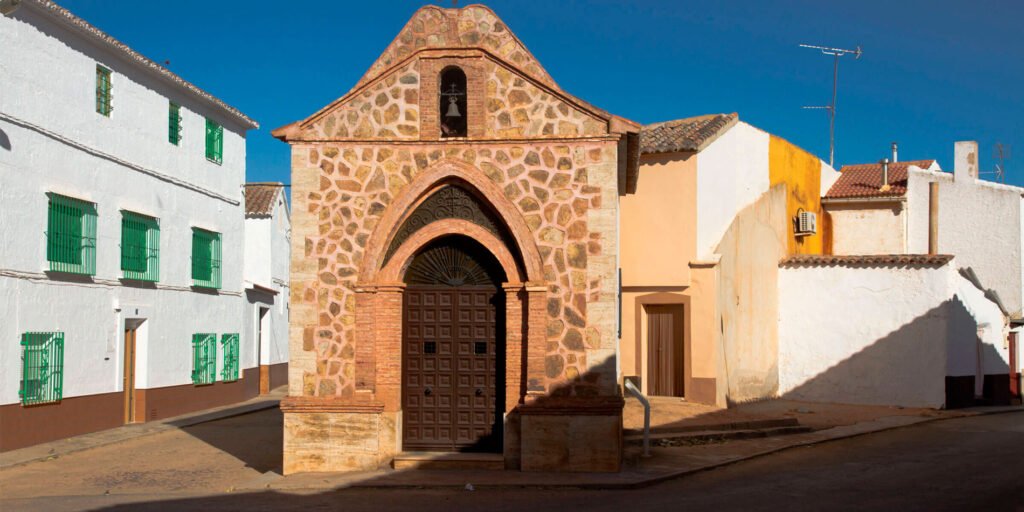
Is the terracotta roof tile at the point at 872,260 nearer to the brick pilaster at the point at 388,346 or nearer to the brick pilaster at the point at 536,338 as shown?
the brick pilaster at the point at 536,338

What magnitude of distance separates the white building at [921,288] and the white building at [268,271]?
15.3 metres

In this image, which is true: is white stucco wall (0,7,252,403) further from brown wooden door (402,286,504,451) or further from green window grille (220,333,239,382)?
brown wooden door (402,286,504,451)

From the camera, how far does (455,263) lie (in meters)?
13.6

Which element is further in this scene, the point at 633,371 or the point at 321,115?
the point at 633,371

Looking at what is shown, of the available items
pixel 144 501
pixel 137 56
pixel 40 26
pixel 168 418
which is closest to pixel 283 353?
pixel 168 418

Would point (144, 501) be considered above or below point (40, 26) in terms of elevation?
below

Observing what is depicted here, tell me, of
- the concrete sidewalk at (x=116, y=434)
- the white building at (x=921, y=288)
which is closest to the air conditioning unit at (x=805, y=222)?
the white building at (x=921, y=288)

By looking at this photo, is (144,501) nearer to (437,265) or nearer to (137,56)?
(437,265)

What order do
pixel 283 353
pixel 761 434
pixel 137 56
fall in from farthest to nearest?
pixel 283 353, pixel 137 56, pixel 761 434

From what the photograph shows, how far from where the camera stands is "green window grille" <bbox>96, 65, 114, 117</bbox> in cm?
1981

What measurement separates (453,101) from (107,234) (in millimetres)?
9792

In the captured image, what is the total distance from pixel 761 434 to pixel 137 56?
1436cm

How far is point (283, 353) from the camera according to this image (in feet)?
107

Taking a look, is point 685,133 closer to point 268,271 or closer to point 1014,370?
point 1014,370
